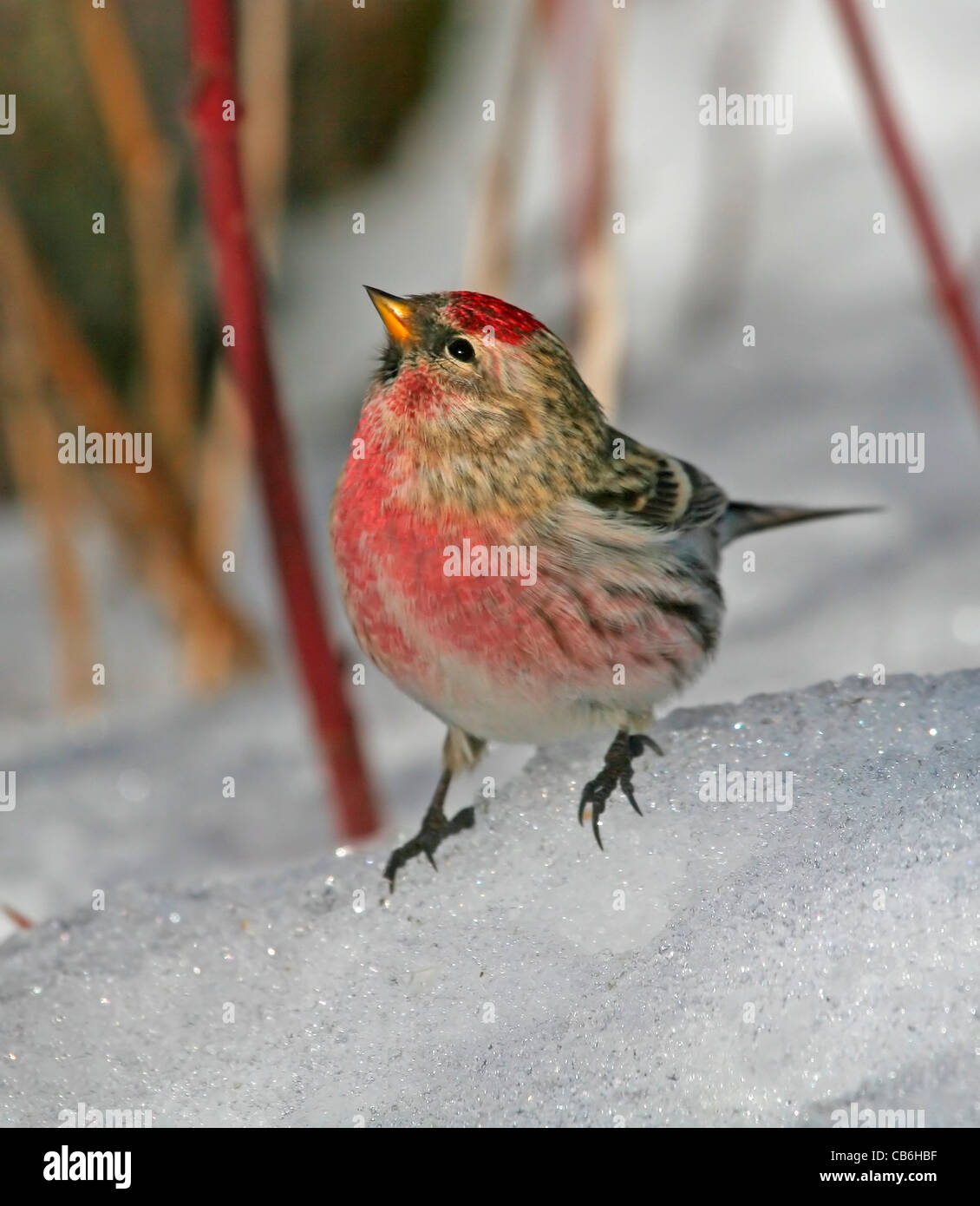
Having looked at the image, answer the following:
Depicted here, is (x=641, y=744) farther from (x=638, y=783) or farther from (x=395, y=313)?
(x=395, y=313)

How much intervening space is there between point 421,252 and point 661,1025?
459 cm

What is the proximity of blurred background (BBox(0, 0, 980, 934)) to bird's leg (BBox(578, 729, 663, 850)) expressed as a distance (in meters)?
0.81

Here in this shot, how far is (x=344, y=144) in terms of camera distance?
6039mm

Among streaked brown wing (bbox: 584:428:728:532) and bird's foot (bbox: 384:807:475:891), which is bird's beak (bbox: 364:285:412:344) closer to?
streaked brown wing (bbox: 584:428:728:532)

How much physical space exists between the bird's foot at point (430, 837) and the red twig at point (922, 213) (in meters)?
1.47

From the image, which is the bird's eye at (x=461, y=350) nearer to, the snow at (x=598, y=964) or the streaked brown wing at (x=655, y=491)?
the streaked brown wing at (x=655, y=491)

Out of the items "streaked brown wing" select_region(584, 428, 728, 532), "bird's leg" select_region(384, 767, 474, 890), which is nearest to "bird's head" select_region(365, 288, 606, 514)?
"streaked brown wing" select_region(584, 428, 728, 532)

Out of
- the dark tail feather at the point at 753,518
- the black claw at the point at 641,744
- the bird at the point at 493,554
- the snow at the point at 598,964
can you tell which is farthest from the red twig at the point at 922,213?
the black claw at the point at 641,744

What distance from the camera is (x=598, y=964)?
1.81 metres

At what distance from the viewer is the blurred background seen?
12.3 feet

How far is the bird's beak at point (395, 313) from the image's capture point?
2.02 meters

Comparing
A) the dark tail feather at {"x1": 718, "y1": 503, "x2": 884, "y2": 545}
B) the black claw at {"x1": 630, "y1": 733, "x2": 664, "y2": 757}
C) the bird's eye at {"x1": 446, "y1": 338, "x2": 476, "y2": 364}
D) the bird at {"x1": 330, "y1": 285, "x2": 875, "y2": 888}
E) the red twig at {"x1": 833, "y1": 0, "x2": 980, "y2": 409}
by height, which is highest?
the red twig at {"x1": 833, "y1": 0, "x2": 980, "y2": 409}
